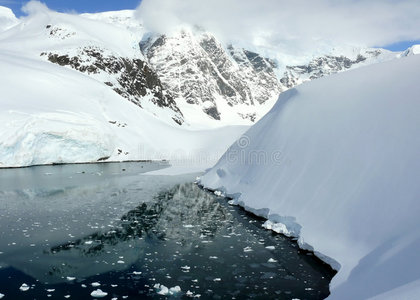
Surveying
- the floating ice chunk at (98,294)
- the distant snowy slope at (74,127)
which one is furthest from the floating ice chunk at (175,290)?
the distant snowy slope at (74,127)

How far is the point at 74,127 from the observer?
137 feet

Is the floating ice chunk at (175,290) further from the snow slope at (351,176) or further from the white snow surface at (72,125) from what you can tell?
the white snow surface at (72,125)

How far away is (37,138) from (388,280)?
3759 centimetres

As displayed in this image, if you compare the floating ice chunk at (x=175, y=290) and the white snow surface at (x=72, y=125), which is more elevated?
the white snow surface at (x=72, y=125)

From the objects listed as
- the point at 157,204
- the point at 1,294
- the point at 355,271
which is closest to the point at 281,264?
the point at 355,271

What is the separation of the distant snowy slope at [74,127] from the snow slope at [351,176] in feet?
84.1

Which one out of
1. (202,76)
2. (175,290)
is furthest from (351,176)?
(202,76)

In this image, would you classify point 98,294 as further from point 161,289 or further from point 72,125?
point 72,125

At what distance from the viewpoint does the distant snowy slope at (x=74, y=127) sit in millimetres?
38219

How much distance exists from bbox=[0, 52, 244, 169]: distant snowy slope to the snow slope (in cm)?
2564

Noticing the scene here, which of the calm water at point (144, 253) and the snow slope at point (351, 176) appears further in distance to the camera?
the calm water at point (144, 253)

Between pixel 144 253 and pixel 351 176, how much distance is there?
24.0ft

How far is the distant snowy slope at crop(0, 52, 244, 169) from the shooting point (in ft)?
125

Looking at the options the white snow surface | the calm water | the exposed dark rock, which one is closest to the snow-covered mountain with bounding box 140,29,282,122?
the exposed dark rock
